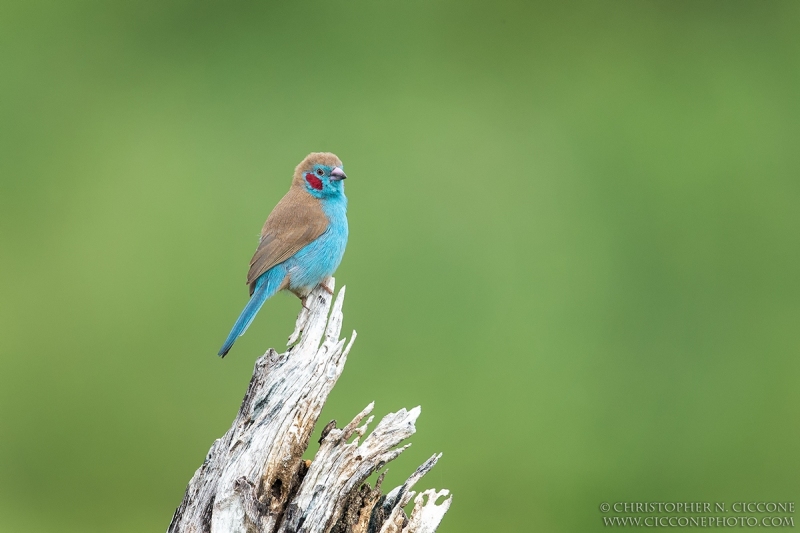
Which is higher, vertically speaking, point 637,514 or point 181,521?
point 181,521

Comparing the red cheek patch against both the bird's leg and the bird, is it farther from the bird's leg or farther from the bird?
the bird's leg

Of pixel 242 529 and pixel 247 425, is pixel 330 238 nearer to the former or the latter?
pixel 247 425

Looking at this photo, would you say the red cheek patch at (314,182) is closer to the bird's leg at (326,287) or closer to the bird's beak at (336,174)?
the bird's beak at (336,174)

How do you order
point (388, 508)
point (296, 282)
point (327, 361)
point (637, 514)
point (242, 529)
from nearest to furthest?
point (242, 529) < point (388, 508) < point (327, 361) < point (296, 282) < point (637, 514)

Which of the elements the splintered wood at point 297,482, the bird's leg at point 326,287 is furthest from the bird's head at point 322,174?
the splintered wood at point 297,482

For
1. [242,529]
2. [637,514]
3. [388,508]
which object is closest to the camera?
[242,529]

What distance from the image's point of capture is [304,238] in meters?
5.29

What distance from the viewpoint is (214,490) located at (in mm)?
3664

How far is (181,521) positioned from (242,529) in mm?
310

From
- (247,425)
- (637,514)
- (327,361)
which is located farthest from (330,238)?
(637,514)

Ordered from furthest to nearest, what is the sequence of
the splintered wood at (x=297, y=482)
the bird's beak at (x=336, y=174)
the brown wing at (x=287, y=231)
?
the bird's beak at (x=336, y=174) < the brown wing at (x=287, y=231) < the splintered wood at (x=297, y=482)

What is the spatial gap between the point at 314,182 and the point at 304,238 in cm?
48

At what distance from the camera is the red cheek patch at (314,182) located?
5.60 m

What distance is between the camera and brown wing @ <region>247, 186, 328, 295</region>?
5.22 m
